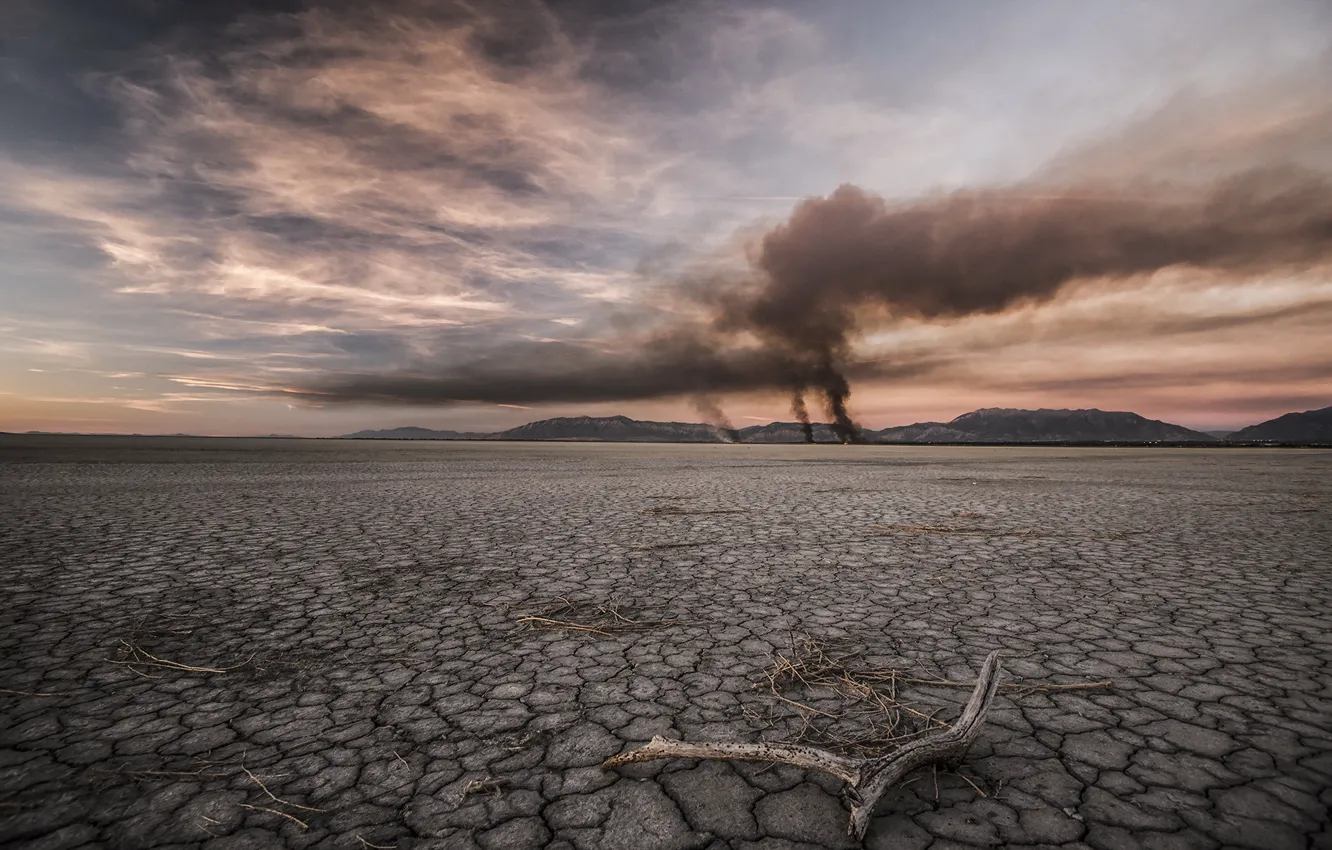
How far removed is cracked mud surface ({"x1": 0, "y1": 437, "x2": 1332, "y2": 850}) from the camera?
→ 79.5 inches

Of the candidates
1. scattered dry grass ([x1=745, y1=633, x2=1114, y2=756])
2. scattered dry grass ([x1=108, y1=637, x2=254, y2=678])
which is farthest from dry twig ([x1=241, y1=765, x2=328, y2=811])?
scattered dry grass ([x1=745, y1=633, x2=1114, y2=756])

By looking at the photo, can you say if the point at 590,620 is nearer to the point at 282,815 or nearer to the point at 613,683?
the point at 613,683

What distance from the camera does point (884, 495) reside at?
521 inches

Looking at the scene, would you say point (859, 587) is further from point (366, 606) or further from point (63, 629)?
point (63, 629)

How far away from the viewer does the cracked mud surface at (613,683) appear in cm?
202

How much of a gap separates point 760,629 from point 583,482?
1294 cm

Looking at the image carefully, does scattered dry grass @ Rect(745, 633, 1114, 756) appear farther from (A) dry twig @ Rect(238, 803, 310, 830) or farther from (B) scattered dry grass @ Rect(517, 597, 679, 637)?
(A) dry twig @ Rect(238, 803, 310, 830)

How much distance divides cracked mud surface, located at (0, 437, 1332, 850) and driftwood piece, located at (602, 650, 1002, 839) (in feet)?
0.31

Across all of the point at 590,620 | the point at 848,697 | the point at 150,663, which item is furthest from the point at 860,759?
the point at 150,663

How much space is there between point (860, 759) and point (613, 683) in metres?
1.44

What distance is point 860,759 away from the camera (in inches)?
84.5

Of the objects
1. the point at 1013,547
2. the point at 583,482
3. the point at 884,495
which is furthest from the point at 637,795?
the point at 583,482

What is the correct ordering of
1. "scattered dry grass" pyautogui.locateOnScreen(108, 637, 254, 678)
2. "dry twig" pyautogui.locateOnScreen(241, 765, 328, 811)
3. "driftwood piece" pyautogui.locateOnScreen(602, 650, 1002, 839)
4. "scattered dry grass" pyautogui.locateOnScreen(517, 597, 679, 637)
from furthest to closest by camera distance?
A: "scattered dry grass" pyautogui.locateOnScreen(517, 597, 679, 637) < "scattered dry grass" pyautogui.locateOnScreen(108, 637, 254, 678) < "dry twig" pyautogui.locateOnScreen(241, 765, 328, 811) < "driftwood piece" pyautogui.locateOnScreen(602, 650, 1002, 839)

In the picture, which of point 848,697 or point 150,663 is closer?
point 848,697
